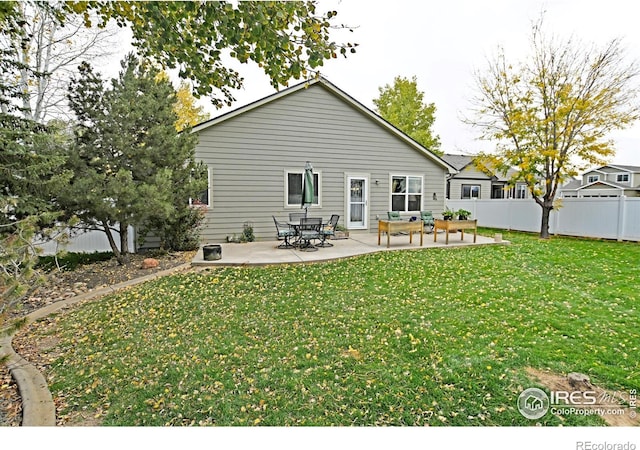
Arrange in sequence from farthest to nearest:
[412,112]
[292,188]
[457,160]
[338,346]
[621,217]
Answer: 1. [457,160]
2. [412,112]
3. [621,217]
4. [292,188]
5. [338,346]

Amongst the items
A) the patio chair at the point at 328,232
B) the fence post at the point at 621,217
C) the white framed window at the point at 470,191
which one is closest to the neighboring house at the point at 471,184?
the white framed window at the point at 470,191

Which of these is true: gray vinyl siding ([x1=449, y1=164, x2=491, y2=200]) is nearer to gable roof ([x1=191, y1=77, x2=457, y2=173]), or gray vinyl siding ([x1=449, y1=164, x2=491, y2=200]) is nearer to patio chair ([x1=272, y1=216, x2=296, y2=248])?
gable roof ([x1=191, y1=77, x2=457, y2=173])

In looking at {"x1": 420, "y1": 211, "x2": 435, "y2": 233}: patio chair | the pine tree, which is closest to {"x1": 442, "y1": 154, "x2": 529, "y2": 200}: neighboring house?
{"x1": 420, "y1": 211, "x2": 435, "y2": 233}: patio chair

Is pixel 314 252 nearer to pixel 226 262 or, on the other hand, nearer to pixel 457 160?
pixel 226 262

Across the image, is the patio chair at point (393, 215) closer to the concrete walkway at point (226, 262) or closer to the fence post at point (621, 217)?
the concrete walkway at point (226, 262)

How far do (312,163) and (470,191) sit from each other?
17.1 m

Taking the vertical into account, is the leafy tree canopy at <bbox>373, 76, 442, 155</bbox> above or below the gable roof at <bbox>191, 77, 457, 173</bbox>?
above

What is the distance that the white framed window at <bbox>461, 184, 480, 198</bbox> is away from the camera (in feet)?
75.7

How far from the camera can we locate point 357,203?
11195mm

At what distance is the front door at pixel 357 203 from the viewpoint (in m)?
11.1

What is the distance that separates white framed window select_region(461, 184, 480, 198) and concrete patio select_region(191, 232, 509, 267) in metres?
14.3

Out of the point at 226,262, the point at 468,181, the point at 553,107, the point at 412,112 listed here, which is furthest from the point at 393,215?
the point at 468,181

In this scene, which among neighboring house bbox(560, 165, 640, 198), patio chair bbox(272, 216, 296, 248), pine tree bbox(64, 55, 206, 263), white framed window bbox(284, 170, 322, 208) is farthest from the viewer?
neighboring house bbox(560, 165, 640, 198)
